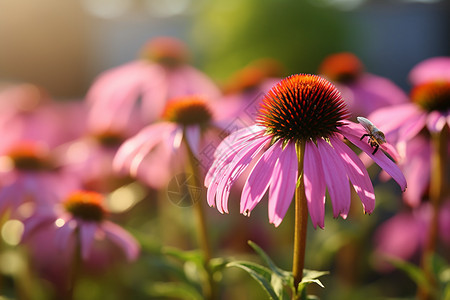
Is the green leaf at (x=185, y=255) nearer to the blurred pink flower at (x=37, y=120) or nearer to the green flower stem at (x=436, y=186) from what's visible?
the green flower stem at (x=436, y=186)

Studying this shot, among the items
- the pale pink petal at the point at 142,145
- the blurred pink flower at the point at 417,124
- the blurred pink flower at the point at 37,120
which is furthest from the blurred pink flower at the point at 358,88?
the blurred pink flower at the point at 37,120

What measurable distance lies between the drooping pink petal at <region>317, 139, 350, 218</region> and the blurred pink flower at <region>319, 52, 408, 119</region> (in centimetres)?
84

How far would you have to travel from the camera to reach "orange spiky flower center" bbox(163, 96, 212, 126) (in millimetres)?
1381

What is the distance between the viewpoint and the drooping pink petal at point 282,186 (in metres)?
0.83

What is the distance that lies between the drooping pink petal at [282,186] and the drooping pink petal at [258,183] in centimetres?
1

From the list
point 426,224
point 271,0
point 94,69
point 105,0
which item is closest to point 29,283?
point 426,224

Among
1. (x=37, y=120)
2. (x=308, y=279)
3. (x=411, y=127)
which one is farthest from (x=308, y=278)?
(x=37, y=120)

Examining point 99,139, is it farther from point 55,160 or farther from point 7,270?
point 7,270

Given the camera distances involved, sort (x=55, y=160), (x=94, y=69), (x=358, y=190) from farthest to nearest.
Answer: (x=94, y=69), (x=55, y=160), (x=358, y=190)

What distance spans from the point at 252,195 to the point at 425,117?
0.60 meters

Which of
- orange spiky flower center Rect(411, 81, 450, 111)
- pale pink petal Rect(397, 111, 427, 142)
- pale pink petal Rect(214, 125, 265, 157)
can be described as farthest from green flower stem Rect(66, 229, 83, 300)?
orange spiky flower center Rect(411, 81, 450, 111)

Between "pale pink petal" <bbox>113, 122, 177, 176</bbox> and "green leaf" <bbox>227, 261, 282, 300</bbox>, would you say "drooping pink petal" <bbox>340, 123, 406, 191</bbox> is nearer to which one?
"green leaf" <bbox>227, 261, 282, 300</bbox>

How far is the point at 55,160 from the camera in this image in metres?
1.87

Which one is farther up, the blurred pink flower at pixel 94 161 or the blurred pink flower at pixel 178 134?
the blurred pink flower at pixel 178 134
